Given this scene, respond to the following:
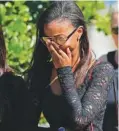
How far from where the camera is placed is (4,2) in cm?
430

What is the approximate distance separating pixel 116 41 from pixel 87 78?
3.05 ft

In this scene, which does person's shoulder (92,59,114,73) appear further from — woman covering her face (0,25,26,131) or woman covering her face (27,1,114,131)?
woman covering her face (0,25,26,131)

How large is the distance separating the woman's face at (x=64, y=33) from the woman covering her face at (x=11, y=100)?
303mm

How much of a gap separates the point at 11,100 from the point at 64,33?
1.45ft

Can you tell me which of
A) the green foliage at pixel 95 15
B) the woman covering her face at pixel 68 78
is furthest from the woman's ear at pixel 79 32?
the green foliage at pixel 95 15

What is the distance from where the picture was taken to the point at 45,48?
2.67 meters

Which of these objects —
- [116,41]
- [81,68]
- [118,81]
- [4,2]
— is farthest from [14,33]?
[81,68]

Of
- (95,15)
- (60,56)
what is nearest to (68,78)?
(60,56)

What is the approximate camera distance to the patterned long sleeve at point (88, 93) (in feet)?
7.70

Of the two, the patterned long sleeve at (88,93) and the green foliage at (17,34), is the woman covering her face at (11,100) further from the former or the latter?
the green foliage at (17,34)

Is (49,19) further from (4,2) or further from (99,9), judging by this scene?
(99,9)

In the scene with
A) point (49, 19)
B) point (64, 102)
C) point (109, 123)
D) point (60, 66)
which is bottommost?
point (109, 123)

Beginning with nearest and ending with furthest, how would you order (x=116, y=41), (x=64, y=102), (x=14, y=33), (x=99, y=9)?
(x=64, y=102) → (x=116, y=41) → (x=14, y=33) → (x=99, y=9)

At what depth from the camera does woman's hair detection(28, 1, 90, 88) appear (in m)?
2.56
